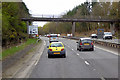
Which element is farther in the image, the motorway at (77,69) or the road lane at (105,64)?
the road lane at (105,64)

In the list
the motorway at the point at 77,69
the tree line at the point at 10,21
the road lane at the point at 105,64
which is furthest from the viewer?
the tree line at the point at 10,21

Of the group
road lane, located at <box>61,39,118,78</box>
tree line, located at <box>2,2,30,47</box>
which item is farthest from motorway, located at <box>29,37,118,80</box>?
tree line, located at <box>2,2,30,47</box>

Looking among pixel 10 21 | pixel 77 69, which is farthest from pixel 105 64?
pixel 10 21

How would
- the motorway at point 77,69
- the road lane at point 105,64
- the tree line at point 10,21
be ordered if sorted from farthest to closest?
the tree line at point 10,21, the road lane at point 105,64, the motorway at point 77,69

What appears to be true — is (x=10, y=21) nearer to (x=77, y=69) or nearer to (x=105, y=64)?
(x=105, y=64)

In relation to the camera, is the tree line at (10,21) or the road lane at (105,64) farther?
the tree line at (10,21)

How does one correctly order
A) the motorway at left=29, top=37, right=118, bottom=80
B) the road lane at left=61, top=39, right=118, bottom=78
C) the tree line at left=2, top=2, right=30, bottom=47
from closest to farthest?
the motorway at left=29, top=37, right=118, bottom=80 < the road lane at left=61, top=39, right=118, bottom=78 < the tree line at left=2, top=2, right=30, bottom=47

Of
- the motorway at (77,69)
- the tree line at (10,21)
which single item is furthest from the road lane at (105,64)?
the tree line at (10,21)

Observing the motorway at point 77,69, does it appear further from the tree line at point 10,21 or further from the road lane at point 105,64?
the tree line at point 10,21

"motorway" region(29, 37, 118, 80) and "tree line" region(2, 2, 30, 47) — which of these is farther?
"tree line" region(2, 2, 30, 47)

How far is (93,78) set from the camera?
10.2 m

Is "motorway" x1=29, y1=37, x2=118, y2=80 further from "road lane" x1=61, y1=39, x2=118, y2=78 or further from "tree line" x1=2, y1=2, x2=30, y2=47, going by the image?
"tree line" x1=2, y1=2, x2=30, y2=47

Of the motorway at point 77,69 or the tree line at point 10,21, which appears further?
the tree line at point 10,21

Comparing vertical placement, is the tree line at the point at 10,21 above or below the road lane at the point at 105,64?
above
